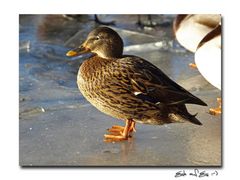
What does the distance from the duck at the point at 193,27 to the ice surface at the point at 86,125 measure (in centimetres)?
10

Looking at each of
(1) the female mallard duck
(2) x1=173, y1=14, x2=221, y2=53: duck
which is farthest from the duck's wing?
(2) x1=173, y1=14, x2=221, y2=53: duck

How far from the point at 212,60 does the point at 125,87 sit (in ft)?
1.96

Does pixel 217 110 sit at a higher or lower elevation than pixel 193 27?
lower

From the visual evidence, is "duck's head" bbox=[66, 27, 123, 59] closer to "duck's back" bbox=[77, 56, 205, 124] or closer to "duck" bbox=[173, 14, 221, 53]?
"duck's back" bbox=[77, 56, 205, 124]

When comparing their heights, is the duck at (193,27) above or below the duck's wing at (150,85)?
above

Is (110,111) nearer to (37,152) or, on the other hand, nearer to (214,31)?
(37,152)

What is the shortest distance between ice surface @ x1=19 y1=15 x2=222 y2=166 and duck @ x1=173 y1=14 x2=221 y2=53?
101 mm

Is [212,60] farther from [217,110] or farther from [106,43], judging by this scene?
[106,43]

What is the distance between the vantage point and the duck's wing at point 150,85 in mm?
4086

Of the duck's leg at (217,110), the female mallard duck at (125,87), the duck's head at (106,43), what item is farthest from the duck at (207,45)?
the duck's head at (106,43)

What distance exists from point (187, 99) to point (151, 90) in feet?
0.67

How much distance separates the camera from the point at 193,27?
5113 mm

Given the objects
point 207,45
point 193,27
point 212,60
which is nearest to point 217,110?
point 212,60

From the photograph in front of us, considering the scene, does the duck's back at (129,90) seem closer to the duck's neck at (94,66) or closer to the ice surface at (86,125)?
the duck's neck at (94,66)
